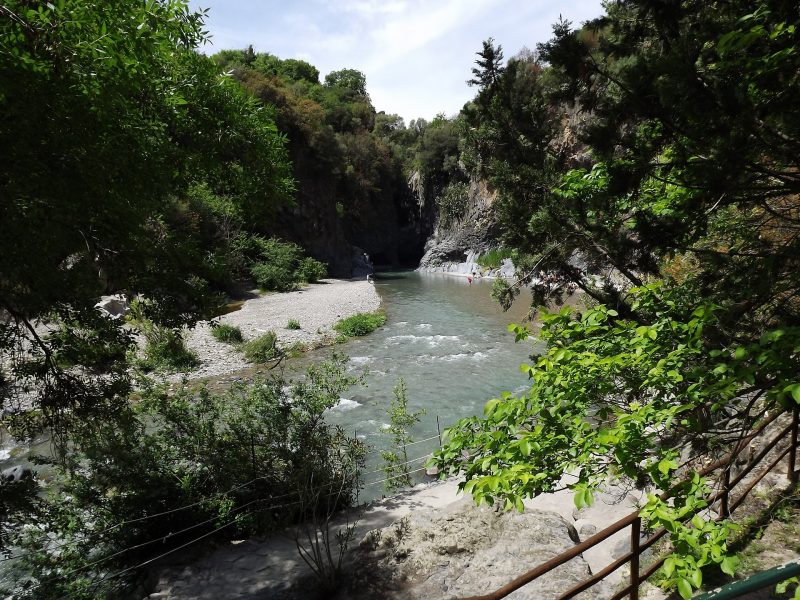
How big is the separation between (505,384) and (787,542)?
9.57 m

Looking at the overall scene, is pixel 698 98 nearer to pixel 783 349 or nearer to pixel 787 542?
pixel 783 349

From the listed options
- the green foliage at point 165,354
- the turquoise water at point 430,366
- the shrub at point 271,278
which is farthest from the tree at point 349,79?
the green foliage at point 165,354

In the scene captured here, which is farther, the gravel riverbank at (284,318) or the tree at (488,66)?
the gravel riverbank at (284,318)

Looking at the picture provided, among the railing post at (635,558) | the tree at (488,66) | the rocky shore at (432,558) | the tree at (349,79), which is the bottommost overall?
the rocky shore at (432,558)

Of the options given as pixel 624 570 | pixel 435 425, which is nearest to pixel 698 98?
pixel 624 570

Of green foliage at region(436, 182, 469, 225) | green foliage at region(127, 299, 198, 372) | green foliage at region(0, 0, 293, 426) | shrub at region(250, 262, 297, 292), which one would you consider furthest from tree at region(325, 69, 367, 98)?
green foliage at region(0, 0, 293, 426)

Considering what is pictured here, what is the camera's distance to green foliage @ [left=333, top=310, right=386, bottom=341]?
797 inches

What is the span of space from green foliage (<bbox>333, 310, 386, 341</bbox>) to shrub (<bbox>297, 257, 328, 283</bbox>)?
15534 mm

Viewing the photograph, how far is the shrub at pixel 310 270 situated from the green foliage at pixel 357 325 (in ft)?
51.0

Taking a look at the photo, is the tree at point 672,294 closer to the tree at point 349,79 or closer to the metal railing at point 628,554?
the metal railing at point 628,554

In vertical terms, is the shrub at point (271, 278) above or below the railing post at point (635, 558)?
above

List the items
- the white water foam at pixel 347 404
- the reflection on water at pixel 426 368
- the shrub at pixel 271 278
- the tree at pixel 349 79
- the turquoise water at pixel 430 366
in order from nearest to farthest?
the reflection on water at pixel 426 368
the turquoise water at pixel 430 366
the white water foam at pixel 347 404
the shrub at pixel 271 278
the tree at pixel 349 79

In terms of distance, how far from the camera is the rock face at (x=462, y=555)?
15.3 feet

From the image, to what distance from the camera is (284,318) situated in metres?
22.6
